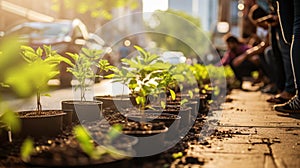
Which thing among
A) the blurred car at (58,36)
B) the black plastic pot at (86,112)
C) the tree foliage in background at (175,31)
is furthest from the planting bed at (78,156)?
the tree foliage in background at (175,31)

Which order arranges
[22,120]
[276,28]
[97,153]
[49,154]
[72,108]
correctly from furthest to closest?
[276,28] < [72,108] < [22,120] < [49,154] < [97,153]

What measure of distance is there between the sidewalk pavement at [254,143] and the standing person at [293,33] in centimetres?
13


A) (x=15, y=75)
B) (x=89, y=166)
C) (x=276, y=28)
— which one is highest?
(x=276, y=28)

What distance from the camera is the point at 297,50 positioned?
220 inches

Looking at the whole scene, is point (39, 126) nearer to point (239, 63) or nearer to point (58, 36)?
point (58, 36)

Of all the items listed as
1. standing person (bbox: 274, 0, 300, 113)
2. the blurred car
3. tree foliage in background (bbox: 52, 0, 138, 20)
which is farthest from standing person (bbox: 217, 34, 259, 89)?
tree foliage in background (bbox: 52, 0, 138, 20)

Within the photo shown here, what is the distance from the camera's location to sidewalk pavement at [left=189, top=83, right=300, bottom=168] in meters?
3.15

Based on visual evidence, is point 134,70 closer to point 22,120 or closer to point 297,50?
point 22,120

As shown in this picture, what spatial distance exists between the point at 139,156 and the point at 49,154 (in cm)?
52

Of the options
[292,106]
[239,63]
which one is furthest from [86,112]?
[239,63]

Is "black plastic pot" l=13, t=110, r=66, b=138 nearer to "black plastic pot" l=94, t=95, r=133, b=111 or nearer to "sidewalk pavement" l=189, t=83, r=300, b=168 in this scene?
"sidewalk pavement" l=189, t=83, r=300, b=168

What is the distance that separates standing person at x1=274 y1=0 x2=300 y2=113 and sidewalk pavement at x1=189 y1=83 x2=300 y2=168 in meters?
0.13

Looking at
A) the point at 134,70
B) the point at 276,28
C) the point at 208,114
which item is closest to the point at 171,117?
the point at 134,70

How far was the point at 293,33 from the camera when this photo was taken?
5.75 metres
